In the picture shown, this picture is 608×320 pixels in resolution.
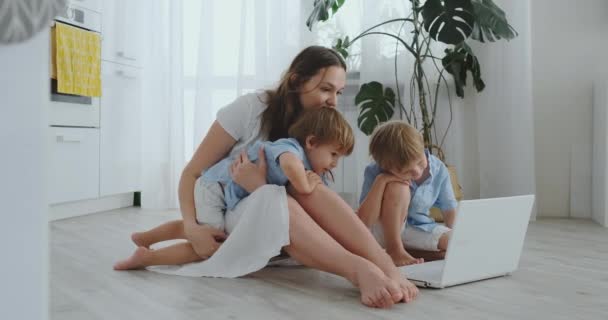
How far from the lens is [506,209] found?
1.53m

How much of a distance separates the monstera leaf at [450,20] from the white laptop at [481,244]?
134 centimetres

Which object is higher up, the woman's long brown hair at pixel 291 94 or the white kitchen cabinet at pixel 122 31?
the white kitchen cabinet at pixel 122 31

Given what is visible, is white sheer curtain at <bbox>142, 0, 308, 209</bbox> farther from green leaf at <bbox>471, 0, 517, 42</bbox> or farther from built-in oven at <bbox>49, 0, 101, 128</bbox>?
green leaf at <bbox>471, 0, 517, 42</bbox>

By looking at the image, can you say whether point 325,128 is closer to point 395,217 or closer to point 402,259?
point 395,217

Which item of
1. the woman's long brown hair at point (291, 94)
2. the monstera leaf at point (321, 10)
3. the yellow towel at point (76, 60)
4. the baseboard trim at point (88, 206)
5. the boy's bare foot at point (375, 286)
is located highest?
the monstera leaf at point (321, 10)

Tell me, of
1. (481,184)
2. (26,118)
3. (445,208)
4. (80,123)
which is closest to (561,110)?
(481,184)

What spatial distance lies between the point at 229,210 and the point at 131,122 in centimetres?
201

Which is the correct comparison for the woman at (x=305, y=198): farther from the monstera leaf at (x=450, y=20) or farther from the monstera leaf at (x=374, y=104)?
the monstera leaf at (x=374, y=104)

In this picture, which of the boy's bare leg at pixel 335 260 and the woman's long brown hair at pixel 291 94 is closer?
the boy's bare leg at pixel 335 260

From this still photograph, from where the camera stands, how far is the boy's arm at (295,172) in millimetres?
1486

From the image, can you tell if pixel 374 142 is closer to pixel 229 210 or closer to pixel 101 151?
pixel 229 210

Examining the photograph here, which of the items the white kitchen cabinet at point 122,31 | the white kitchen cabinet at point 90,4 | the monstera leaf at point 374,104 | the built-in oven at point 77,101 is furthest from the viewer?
the white kitchen cabinet at point 122,31

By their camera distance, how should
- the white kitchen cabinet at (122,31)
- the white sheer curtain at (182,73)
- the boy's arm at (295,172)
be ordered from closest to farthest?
the boy's arm at (295,172) → the white kitchen cabinet at (122,31) → the white sheer curtain at (182,73)

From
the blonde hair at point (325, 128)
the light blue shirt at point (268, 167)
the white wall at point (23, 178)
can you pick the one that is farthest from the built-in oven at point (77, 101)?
the white wall at point (23, 178)
